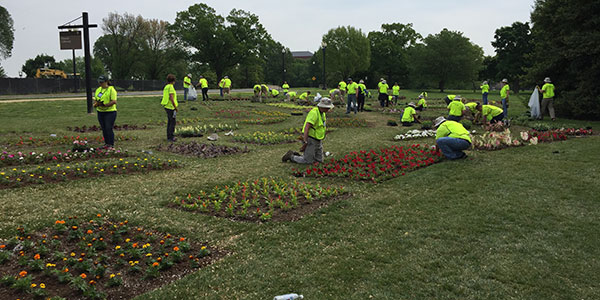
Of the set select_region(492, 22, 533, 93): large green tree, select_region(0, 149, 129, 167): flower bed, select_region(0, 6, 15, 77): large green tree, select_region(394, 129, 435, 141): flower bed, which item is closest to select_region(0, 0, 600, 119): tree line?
select_region(492, 22, 533, 93): large green tree

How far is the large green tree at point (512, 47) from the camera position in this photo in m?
64.7

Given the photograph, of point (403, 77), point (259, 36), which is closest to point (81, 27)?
point (259, 36)

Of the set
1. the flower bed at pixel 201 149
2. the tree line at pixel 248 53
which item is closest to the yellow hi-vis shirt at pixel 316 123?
the flower bed at pixel 201 149

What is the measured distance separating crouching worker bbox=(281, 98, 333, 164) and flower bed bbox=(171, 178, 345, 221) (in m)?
1.86

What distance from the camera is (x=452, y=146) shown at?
1030 centimetres

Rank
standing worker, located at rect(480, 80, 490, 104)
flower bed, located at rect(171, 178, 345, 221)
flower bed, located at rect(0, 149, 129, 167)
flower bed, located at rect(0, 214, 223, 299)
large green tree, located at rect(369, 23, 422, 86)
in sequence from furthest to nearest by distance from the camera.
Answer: large green tree, located at rect(369, 23, 422, 86)
standing worker, located at rect(480, 80, 490, 104)
flower bed, located at rect(0, 149, 129, 167)
flower bed, located at rect(171, 178, 345, 221)
flower bed, located at rect(0, 214, 223, 299)

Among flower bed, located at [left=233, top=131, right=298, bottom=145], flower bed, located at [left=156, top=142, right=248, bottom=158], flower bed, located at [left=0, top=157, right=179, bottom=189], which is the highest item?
flower bed, located at [left=233, top=131, right=298, bottom=145]

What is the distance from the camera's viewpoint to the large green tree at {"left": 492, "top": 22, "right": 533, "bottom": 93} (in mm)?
64688

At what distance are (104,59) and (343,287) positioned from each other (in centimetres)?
8263

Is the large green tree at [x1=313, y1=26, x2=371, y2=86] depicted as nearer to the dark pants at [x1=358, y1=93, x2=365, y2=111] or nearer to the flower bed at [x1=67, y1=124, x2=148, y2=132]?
the dark pants at [x1=358, y1=93, x2=365, y2=111]

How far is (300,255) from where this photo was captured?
5.07 m

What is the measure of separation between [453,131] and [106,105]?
947 cm

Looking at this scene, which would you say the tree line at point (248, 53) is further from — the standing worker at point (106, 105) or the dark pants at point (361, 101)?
the standing worker at point (106, 105)

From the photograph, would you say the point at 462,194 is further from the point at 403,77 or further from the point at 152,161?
the point at 403,77
